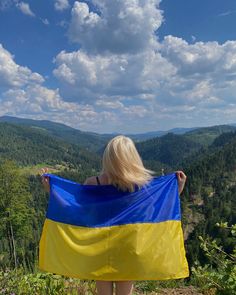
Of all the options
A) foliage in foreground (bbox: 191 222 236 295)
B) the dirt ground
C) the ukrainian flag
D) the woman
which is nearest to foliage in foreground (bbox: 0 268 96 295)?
the ukrainian flag

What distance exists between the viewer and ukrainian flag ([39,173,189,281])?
4.42 meters

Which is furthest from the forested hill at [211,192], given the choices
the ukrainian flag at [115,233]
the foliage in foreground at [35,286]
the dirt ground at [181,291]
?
the ukrainian flag at [115,233]

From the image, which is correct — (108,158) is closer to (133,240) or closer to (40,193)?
(133,240)

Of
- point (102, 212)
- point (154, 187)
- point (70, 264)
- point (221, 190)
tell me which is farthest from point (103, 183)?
point (221, 190)

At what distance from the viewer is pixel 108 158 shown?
435cm

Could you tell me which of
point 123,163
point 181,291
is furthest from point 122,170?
point 181,291

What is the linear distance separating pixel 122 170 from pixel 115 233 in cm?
86

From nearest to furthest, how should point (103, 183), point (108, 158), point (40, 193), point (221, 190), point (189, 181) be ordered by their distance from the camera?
point (108, 158)
point (103, 183)
point (221, 190)
point (189, 181)
point (40, 193)

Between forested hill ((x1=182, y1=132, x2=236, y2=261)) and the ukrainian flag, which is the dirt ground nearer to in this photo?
the ukrainian flag

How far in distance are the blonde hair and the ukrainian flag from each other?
0.27 meters

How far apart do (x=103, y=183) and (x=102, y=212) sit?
1.29ft

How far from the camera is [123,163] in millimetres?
4293

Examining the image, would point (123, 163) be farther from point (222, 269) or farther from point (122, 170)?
point (222, 269)

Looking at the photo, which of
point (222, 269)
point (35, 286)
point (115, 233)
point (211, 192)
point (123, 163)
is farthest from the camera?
point (211, 192)
